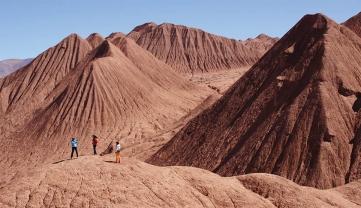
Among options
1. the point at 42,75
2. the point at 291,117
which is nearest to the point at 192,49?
the point at 42,75

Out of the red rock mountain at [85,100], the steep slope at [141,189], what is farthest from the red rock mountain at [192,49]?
the steep slope at [141,189]

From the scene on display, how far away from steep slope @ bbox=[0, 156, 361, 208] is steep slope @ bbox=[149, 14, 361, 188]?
27.6 ft

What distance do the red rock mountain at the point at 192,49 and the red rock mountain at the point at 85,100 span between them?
49206 millimetres

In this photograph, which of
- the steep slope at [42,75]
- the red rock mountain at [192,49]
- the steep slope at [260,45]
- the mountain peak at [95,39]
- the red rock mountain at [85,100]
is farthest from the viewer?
the steep slope at [260,45]

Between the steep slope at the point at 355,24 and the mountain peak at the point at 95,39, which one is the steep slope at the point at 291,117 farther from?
the mountain peak at the point at 95,39

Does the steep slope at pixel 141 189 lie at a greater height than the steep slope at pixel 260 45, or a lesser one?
lesser

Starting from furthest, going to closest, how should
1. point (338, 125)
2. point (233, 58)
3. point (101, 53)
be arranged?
point (233, 58) → point (101, 53) → point (338, 125)

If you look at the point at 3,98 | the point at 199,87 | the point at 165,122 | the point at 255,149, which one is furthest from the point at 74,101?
the point at 255,149

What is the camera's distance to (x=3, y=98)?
81.6 m

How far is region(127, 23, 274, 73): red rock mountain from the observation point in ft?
458

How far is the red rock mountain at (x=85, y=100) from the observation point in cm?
6394

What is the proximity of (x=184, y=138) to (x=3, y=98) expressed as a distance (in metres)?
43.4

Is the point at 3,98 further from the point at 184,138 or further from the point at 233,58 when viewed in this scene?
the point at 233,58

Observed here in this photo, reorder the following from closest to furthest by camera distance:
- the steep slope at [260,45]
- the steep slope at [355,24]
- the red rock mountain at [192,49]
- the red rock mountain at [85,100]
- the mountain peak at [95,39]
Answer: the steep slope at [355,24]
the red rock mountain at [85,100]
the mountain peak at [95,39]
the red rock mountain at [192,49]
the steep slope at [260,45]
